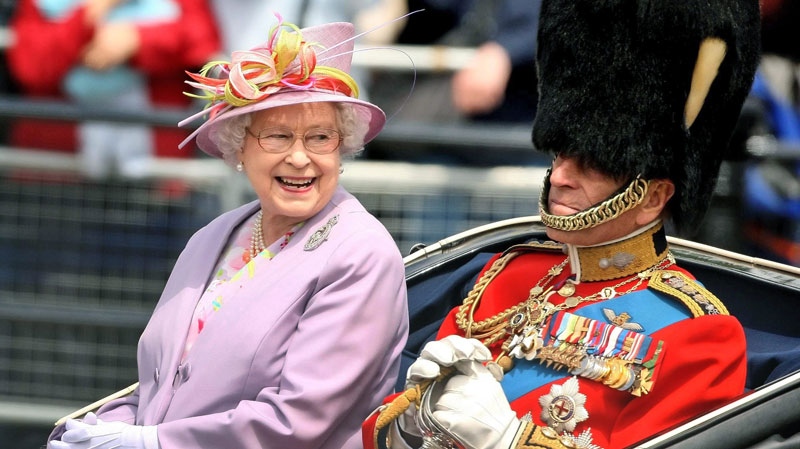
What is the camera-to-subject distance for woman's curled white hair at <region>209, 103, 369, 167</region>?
356 cm

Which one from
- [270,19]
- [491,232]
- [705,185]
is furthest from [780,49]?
[705,185]

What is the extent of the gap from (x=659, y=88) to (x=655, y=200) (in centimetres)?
25

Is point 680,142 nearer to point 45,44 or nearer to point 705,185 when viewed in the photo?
point 705,185

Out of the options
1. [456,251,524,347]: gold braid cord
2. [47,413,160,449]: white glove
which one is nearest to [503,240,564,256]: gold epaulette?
[456,251,524,347]: gold braid cord

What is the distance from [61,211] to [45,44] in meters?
0.68

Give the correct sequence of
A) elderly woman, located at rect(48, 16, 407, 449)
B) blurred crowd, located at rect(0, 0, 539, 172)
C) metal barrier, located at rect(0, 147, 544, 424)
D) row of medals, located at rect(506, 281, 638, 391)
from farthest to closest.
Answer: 1. metal barrier, located at rect(0, 147, 544, 424)
2. blurred crowd, located at rect(0, 0, 539, 172)
3. elderly woman, located at rect(48, 16, 407, 449)
4. row of medals, located at rect(506, 281, 638, 391)

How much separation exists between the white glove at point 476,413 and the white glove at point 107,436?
0.68 meters

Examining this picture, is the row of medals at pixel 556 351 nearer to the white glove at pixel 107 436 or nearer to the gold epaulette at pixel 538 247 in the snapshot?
the gold epaulette at pixel 538 247

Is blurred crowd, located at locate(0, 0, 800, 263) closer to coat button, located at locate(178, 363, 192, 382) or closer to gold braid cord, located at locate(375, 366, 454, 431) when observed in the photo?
coat button, located at locate(178, 363, 192, 382)

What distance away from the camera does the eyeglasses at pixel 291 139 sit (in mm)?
3504

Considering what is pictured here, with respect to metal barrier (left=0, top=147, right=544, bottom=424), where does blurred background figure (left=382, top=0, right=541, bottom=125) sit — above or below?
above

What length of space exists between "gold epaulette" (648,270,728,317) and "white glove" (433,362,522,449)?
45 cm

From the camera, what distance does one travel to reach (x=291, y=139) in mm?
3508

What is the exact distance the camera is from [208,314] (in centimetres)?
359
